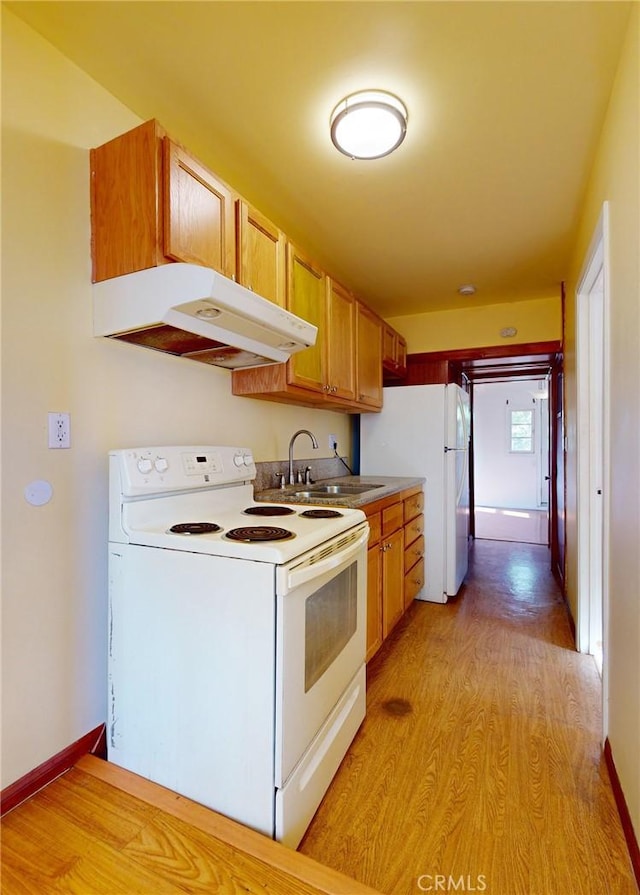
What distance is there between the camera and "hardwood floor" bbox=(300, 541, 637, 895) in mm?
1187

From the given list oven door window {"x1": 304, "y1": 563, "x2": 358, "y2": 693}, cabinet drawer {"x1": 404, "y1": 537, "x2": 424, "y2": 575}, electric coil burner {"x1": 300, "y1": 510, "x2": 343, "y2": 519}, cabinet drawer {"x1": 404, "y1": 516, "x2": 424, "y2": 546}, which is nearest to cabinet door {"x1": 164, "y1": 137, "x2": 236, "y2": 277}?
electric coil burner {"x1": 300, "y1": 510, "x2": 343, "y2": 519}

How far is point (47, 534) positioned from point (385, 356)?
9.25 ft

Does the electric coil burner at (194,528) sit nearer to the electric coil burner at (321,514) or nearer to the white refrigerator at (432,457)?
the electric coil burner at (321,514)

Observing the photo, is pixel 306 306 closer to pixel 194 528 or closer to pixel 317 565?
pixel 194 528

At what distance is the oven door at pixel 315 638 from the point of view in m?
1.17

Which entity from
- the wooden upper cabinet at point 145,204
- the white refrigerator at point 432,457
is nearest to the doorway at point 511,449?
the white refrigerator at point 432,457

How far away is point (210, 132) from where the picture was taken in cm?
179

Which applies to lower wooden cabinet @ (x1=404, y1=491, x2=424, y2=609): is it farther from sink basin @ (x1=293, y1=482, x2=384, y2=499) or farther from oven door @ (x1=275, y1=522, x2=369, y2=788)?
oven door @ (x1=275, y1=522, x2=369, y2=788)

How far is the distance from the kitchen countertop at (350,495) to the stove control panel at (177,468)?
0.28 metres

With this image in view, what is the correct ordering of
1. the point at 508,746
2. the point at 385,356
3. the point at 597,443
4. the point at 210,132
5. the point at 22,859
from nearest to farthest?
the point at 22,859, the point at 508,746, the point at 210,132, the point at 597,443, the point at 385,356

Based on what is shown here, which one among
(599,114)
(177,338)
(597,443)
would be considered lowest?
(597,443)

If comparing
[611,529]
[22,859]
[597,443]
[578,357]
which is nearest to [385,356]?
[578,357]

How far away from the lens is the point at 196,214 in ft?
5.22

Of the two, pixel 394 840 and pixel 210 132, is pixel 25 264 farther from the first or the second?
pixel 394 840
